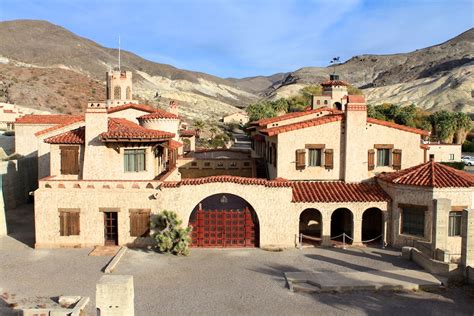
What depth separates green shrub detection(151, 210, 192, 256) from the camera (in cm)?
2405

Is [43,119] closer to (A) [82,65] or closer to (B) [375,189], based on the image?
(B) [375,189]

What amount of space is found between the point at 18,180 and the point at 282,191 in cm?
2270

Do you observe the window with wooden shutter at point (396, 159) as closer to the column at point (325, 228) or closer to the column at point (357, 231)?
the column at point (357, 231)

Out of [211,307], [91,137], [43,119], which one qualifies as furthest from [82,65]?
[211,307]

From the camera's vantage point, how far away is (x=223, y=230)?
25781 mm

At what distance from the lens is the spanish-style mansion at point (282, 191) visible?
25.1 m

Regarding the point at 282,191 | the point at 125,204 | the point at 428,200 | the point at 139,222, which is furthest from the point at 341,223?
the point at 125,204

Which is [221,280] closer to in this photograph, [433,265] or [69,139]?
[433,265]

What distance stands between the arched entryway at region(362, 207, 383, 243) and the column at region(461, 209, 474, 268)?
783 cm

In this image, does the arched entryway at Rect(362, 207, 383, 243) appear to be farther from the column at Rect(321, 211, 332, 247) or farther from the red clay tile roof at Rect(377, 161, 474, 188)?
the column at Rect(321, 211, 332, 247)

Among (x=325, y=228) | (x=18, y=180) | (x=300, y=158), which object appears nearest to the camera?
(x=325, y=228)

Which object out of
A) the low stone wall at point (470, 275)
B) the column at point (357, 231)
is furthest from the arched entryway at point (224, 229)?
the low stone wall at point (470, 275)

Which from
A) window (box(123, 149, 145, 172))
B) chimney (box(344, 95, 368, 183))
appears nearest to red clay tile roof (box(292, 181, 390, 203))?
chimney (box(344, 95, 368, 183))

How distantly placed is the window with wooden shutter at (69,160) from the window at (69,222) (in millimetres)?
3915
